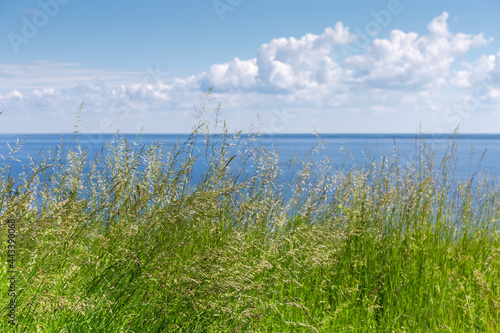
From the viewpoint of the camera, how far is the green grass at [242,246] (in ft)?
7.23

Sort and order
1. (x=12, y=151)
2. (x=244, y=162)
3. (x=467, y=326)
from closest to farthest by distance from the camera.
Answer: (x=12, y=151)
(x=467, y=326)
(x=244, y=162)

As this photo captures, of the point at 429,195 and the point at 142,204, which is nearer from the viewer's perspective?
the point at 142,204

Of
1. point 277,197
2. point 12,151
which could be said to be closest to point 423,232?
point 277,197

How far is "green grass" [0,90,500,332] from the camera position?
2203 millimetres

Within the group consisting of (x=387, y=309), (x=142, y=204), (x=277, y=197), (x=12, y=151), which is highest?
(x=12, y=151)

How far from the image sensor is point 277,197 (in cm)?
444

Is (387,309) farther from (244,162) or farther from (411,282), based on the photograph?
(244,162)

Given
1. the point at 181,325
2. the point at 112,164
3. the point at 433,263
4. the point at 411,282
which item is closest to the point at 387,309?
the point at 411,282

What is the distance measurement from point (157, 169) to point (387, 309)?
2.30m

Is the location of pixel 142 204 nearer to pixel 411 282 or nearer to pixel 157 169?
pixel 157 169

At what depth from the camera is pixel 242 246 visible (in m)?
2.46

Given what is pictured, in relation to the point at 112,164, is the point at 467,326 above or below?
below

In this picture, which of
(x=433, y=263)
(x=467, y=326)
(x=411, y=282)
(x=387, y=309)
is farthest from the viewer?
(x=433, y=263)

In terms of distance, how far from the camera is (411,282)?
3643mm
